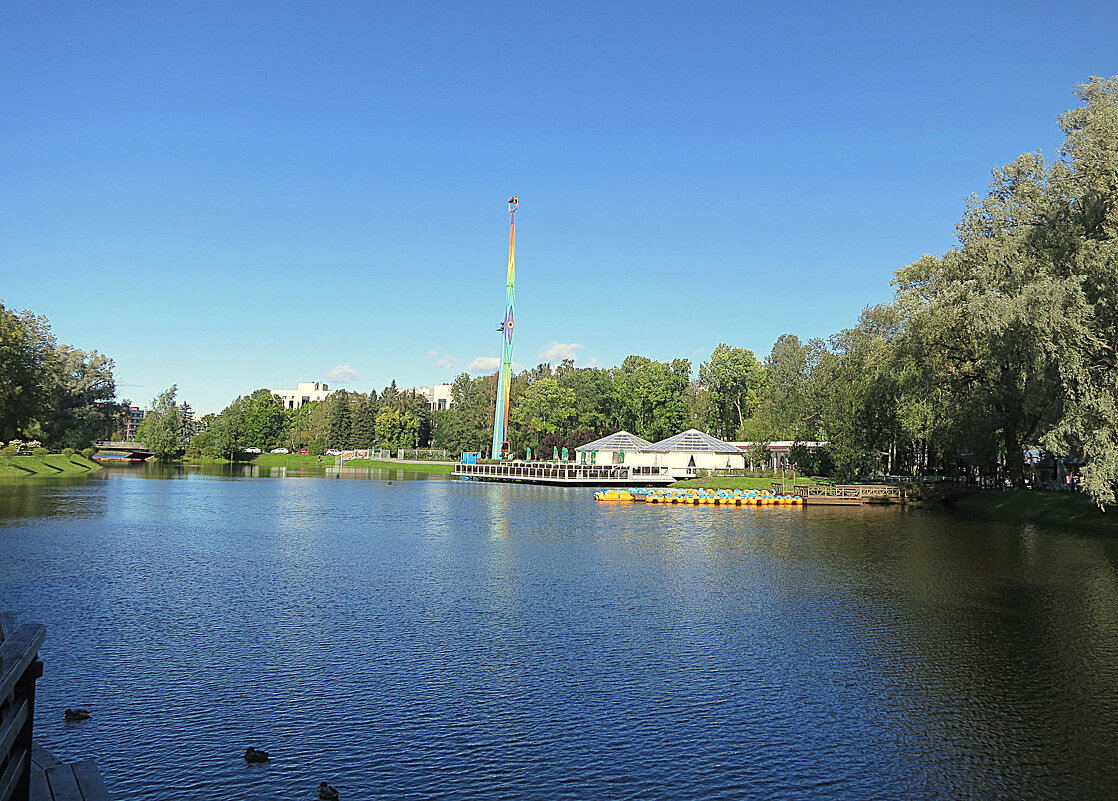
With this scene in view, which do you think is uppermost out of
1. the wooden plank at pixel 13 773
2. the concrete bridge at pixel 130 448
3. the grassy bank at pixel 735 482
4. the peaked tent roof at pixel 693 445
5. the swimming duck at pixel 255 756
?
the peaked tent roof at pixel 693 445

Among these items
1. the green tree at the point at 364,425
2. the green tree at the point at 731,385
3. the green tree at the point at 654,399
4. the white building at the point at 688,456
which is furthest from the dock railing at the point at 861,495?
the green tree at the point at 364,425

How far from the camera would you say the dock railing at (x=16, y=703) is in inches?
229

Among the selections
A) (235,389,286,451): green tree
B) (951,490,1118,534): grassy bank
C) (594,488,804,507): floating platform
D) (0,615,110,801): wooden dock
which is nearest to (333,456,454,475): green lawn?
(235,389,286,451): green tree

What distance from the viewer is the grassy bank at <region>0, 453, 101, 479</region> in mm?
71738

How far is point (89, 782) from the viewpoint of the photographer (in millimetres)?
8555

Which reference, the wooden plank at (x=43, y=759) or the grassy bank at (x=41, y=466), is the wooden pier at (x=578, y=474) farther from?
the wooden plank at (x=43, y=759)

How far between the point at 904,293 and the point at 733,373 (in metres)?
49.9

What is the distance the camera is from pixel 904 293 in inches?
2090

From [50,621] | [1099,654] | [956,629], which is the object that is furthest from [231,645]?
[1099,654]

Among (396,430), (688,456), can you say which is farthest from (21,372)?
(396,430)

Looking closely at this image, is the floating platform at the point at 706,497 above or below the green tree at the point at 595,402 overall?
below

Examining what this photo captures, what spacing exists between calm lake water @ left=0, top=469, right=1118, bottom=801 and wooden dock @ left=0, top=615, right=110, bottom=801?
6.02ft

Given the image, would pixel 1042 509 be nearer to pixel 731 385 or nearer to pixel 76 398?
pixel 731 385

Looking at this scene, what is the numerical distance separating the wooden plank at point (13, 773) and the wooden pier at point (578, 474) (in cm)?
7476
